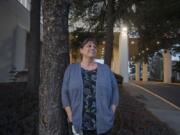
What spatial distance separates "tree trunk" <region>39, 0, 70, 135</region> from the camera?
516 centimetres

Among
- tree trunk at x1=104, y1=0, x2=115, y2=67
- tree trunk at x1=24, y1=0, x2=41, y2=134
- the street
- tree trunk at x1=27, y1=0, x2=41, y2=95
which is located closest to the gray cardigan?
tree trunk at x1=24, y1=0, x2=41, y2=134

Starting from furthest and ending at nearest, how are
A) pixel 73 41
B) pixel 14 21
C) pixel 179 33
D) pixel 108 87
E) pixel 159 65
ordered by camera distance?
pixel 159 65 < pixel 179 33 < pixel 14 21 < pixel 73 41 < pixel 108 87

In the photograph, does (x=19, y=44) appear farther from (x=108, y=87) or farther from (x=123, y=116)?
(x=108, y=87)

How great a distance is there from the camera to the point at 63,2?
5430mm

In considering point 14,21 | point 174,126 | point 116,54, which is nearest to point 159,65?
point 116,54

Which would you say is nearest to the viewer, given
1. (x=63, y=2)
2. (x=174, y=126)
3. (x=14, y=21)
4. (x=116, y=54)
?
(x=63, y=2)

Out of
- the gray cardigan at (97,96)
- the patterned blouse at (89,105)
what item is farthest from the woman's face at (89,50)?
the patterned blouse at (89,105)

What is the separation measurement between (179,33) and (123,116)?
1527 cm

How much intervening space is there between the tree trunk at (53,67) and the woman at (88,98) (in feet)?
1.33

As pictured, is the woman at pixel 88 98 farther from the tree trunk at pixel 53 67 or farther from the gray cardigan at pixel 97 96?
the tree trunk at pixel 53 67

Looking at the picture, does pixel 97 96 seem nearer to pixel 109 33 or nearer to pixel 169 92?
pixel 109 33

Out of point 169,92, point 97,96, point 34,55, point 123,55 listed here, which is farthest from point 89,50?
point 123,55

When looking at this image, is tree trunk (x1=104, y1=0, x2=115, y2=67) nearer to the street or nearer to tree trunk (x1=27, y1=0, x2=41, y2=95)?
the street

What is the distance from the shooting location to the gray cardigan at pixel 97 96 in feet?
15.3
